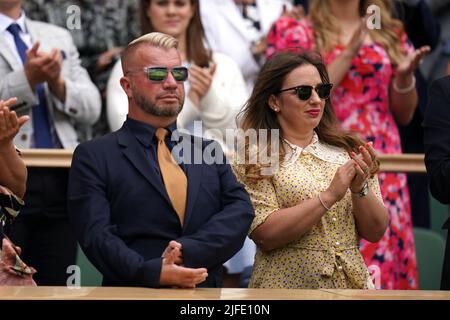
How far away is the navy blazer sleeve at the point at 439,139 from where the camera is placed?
535 cm

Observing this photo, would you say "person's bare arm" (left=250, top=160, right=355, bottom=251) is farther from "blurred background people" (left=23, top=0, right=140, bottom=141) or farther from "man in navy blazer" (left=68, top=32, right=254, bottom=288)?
"blurred background people" (left=23, top=0, right=140, bottom=141)

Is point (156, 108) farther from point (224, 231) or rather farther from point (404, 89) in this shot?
point (404, 89)

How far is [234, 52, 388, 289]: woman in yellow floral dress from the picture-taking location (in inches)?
212

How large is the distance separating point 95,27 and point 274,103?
223 cm

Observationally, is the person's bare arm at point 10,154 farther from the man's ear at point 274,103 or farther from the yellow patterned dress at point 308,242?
the man's ear at point 274,103

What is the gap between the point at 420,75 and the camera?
7961mm

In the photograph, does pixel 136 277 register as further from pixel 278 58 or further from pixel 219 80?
pixel 219 80

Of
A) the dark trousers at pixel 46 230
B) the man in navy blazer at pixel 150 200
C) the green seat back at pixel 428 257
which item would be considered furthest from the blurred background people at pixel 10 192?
the green seat back at pixel 428 257

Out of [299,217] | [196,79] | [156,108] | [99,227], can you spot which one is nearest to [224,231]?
[299,217]

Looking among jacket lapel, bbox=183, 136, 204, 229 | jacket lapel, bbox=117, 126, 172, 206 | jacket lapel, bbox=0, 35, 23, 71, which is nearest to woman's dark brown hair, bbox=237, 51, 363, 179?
jacket lapel, bbox=183, 136, 204, 229

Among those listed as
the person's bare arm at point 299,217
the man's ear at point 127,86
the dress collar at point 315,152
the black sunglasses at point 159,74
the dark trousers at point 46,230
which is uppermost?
the black sunglasses at point 159,74

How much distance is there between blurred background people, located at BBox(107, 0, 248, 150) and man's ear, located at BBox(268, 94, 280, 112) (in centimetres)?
108

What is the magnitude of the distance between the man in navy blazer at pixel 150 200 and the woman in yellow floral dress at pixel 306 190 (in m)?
0.24
